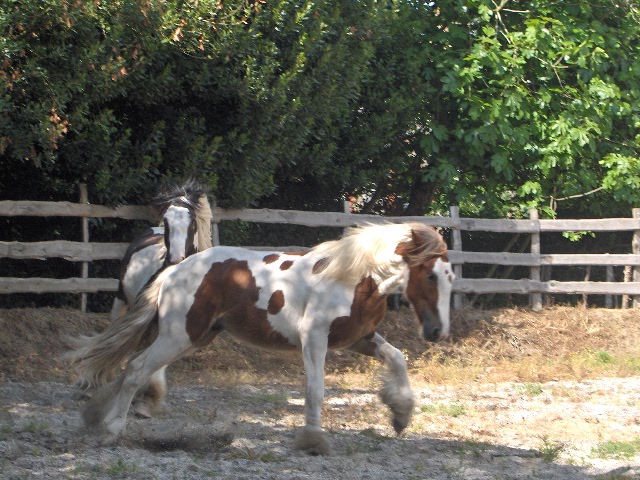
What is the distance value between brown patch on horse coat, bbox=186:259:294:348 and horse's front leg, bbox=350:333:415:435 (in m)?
0.64

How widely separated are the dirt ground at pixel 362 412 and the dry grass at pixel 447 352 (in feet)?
0.08

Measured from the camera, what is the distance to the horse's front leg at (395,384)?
6871 mm

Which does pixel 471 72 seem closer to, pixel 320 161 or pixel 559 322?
pixel 320 161

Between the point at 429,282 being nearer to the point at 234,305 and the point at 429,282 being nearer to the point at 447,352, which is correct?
the point at 234,305

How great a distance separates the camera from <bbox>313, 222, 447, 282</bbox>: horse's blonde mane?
6574mm

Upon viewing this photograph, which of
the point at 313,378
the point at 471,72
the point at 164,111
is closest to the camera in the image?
the point at 313,378

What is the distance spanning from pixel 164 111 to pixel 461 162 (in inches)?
221

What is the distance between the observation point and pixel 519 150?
1503cm

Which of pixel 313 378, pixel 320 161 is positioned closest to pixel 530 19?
pixel 320 161

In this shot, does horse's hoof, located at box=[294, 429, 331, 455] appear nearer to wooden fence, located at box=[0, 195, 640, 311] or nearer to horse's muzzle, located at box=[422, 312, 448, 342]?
horse's muzzle, located at box=[422, 312, 448, 342]

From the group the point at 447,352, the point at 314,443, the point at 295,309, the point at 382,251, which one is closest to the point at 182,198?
the point at 295,309

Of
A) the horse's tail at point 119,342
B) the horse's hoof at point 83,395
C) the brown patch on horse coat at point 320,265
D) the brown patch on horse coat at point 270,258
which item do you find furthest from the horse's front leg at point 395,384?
the horse's hoof at point 83,395

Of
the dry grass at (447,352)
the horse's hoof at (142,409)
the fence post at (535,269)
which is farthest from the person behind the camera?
the fence post at (535,269)

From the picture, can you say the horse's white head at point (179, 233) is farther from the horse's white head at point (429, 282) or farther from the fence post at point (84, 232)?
the fence post at point (84, 232)
